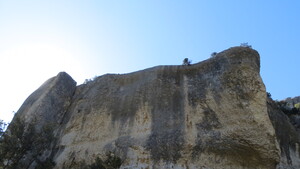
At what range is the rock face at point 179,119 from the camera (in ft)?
42.7

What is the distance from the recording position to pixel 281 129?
1884 centimetres

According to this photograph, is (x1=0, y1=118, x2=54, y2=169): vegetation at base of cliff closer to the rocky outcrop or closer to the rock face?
the rock face

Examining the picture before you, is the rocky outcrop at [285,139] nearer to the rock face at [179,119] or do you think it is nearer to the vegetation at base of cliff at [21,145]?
the rock face at [179,119]

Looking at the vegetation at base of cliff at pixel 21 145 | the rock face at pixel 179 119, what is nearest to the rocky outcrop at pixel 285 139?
the rock face at pixel 179 119

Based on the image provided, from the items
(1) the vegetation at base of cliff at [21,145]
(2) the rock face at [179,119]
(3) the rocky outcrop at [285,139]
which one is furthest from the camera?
(3) the rocky outcrop at [285,139]

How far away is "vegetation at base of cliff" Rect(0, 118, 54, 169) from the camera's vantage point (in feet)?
51.3

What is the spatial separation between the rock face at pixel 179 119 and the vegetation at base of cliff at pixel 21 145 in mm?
1268

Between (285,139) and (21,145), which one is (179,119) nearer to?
(285,139)

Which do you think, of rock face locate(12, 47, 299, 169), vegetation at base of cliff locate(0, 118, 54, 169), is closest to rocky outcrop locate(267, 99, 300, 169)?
rock face locate(12, 47, 299, 169)

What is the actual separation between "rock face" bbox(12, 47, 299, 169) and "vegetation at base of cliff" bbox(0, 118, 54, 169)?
4.16 ft

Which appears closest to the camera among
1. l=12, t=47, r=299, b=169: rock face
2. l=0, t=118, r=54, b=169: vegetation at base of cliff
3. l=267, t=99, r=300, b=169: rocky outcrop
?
l=12, t=47, r=299, b=169: rock face

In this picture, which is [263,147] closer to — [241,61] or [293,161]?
[241,61]

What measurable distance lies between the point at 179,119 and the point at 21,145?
28.4 ft

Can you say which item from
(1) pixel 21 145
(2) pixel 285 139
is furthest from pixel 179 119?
(1) pixel 21 145
